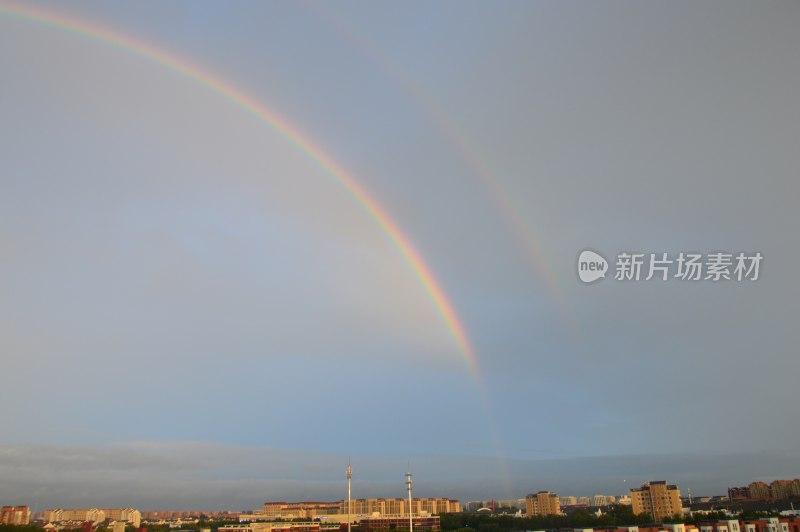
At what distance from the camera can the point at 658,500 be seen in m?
68.4

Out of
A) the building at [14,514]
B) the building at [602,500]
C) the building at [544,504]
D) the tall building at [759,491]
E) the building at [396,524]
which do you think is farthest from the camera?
the building at [602,500]

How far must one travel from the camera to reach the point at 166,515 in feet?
460

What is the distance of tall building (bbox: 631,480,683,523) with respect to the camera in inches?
2623

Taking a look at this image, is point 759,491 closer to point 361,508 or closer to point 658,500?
point 658,500

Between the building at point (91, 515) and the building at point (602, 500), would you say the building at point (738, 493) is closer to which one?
the building at point (602, 500)

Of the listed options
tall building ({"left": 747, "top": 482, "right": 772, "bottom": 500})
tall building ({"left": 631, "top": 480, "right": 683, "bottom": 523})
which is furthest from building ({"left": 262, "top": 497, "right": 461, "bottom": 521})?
tall building ({"left": 747, "top": 482, "right": 772, "bottom": 500})

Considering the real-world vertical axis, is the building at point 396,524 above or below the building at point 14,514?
below

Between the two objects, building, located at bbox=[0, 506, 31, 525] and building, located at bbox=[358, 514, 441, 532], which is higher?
building, located at bbox=[0, 506, 31, 525]

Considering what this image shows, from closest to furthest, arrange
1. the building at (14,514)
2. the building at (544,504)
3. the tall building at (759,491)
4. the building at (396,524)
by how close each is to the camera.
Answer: the building at (396,524)
the building at (14,514)
the building at (544,504)
the tall building at (759,491)

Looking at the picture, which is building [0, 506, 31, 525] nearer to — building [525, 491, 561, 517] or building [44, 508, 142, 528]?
building [44, 508, 142, 528]

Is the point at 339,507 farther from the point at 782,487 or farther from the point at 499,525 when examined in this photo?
the point at 782,487

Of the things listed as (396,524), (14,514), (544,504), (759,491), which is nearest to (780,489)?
(759,491)

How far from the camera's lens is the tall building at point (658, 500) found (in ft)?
219

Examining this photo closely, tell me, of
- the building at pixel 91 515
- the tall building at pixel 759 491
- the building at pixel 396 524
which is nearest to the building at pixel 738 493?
the tall building at pixel 759 491
